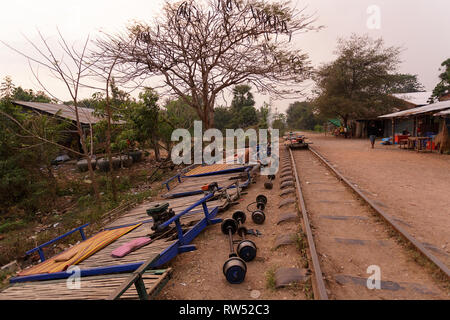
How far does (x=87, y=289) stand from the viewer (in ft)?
9.64

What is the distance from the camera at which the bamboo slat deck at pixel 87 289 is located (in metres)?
2.75

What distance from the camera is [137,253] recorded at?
3.62 metres

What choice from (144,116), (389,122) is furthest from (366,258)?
(389,122)

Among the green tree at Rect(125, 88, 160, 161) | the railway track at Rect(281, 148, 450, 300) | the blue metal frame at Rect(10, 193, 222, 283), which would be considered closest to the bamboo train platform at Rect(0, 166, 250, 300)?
the blue metal frame at Rect(10, 193, 222, 283)

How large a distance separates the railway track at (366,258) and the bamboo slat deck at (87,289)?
2.02 meters

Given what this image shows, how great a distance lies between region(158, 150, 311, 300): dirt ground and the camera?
2842 mm

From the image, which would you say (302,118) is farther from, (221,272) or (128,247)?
(128,247)

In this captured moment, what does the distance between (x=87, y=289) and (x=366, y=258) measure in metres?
3.87

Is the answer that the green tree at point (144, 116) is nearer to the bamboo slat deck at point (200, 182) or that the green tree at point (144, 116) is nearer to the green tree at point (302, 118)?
the bamboo slat deck at point (200, 182)

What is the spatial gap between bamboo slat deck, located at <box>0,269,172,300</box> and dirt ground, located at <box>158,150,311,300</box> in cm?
28

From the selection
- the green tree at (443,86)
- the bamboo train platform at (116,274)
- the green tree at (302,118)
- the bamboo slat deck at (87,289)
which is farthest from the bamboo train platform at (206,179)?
the green tree at (302,118)

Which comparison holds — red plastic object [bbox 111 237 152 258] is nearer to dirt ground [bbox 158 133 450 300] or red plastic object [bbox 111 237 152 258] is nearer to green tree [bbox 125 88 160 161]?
dirt ground [bbox 158 133 450 300]
